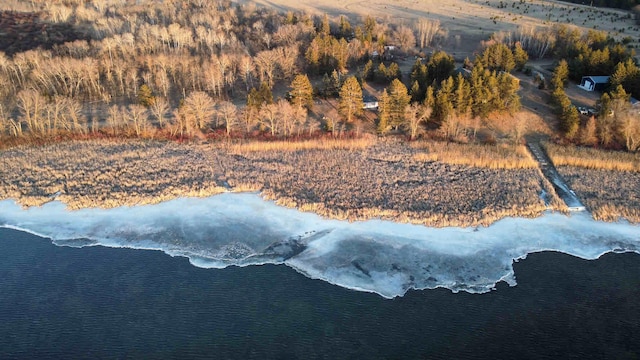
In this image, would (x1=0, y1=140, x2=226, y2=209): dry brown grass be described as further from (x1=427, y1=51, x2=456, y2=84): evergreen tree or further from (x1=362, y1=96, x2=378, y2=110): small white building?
(x1=427, y1=51, x2=456, y2=84): evergreen tree

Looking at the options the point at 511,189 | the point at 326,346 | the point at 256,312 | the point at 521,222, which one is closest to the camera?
the point at 326,346

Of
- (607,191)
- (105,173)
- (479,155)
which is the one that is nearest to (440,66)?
(479,155)

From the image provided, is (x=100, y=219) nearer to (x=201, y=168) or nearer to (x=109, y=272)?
(x=109, y=272)

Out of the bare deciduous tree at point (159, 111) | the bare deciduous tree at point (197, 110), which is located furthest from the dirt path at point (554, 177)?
the bare deciduous tree at point (159, 111)

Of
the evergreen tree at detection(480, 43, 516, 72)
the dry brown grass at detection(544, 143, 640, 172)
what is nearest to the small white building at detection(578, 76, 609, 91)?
the evergreen tree at detection(480, 43, 516, 72)

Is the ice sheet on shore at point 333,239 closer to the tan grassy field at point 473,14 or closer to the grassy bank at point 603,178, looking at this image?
the grassy bank at point 603,178

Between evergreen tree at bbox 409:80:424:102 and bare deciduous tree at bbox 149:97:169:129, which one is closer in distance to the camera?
bare deciduous tree at bbox 149:97:169:129

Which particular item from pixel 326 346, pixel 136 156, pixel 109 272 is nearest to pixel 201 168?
pixel 136 156

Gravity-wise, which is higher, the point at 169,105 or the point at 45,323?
the point at 169,105
